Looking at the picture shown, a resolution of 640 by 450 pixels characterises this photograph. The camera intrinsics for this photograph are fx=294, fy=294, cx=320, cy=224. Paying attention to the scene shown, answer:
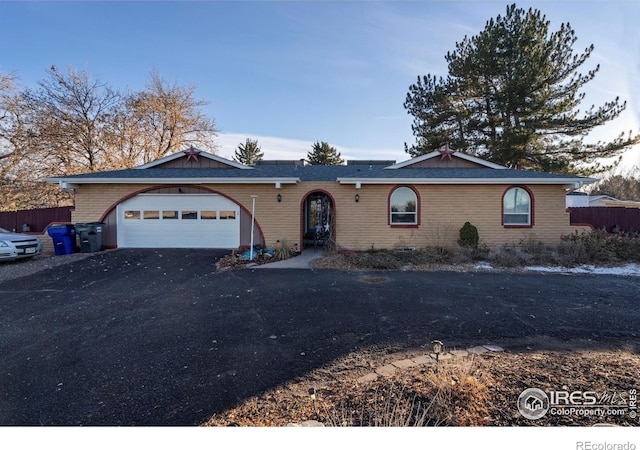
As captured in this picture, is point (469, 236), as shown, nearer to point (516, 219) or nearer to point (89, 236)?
point (516, 219)

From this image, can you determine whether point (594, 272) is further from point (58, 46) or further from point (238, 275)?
point (58, 46)

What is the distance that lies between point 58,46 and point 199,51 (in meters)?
4.39

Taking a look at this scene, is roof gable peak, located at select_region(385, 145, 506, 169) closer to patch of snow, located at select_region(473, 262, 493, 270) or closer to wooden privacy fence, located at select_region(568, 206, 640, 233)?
patch of snow, located at select_region(473, 262, 493, 270)

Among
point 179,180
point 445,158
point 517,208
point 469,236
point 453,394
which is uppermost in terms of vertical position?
point 445,158

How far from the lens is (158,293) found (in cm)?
646

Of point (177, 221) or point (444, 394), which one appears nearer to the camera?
point (444, 394)

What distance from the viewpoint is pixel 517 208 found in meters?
11.3

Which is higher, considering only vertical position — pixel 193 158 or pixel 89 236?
pixel 193 158

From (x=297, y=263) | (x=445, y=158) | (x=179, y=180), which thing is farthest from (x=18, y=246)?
(x=445, y=158)

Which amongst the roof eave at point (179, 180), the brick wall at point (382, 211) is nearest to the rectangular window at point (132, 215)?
the brick wall at point (382, 211)

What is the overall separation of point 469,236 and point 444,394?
9.40 metres

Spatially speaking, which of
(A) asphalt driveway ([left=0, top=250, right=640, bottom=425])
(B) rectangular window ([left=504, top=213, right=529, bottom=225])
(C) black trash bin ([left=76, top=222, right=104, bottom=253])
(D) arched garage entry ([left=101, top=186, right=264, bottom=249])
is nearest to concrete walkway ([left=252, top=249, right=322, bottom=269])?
(A) asphalt driveway ([left=0, top=250, right=640, bottom=425])

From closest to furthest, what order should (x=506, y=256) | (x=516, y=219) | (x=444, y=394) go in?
1. (x=444, y=394)
2. (x=506, y=256)
3. (x=516, y=219)

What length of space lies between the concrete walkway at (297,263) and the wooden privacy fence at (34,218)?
38.9ft
